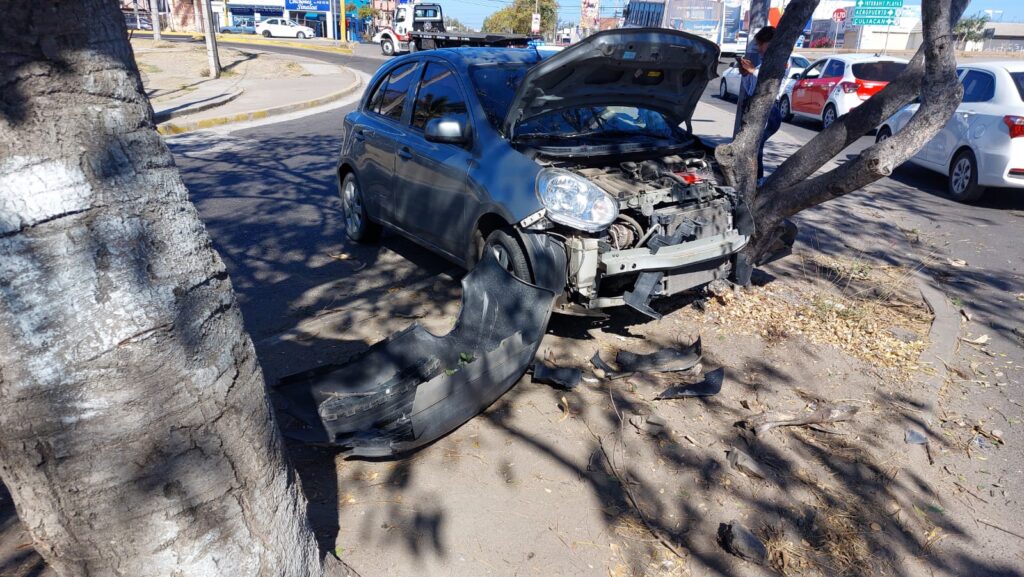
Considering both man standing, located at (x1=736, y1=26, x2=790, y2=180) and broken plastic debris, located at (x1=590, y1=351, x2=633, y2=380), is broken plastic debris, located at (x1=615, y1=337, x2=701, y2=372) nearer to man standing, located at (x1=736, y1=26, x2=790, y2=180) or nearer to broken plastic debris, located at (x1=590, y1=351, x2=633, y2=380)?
broken plastic debris, located at (x1=590, y1=351, x2=633, y2=380)

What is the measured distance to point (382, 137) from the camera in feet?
19.0

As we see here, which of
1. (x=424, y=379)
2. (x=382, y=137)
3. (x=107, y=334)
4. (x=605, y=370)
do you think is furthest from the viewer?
(x=382, y=137)

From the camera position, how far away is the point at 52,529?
172 cm

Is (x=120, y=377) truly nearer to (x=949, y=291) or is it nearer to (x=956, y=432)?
(x=956, y=432)

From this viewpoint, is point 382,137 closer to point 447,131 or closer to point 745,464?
point 447,131

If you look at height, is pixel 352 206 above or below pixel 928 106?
below

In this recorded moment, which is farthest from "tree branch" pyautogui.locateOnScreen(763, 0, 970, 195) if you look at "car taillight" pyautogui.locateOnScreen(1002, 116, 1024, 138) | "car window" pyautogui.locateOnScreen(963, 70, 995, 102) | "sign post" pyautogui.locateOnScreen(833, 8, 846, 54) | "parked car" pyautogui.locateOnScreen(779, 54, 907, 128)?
"sign post" pyautogui.locateOnScreen(833, 8, 846, 54)

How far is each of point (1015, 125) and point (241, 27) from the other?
63787 mm

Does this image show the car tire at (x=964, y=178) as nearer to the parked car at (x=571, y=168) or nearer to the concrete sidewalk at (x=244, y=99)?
the parked car at (x=571, y=168)

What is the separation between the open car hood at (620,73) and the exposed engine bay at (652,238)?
0.53 meters

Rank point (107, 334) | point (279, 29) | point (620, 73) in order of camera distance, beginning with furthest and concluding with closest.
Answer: point (279, 29)
point (620, 73)
point (107, 334)

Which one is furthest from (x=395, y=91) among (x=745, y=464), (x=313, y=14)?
(x=313, y=14)

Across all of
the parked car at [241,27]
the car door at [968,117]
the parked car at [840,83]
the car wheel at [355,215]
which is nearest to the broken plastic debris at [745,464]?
the car wheel at [355,215]

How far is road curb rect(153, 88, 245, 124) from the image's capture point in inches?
547
